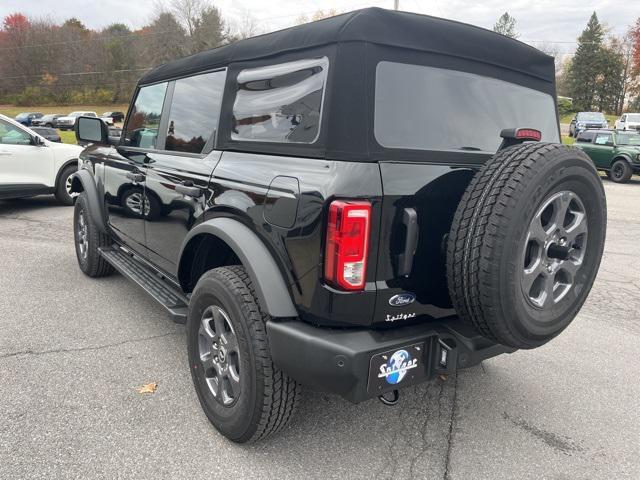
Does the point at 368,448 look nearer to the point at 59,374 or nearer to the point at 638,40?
the point at 59,374

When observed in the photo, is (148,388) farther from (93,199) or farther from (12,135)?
(12,135)

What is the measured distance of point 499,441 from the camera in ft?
8.18

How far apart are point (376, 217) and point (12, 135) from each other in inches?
310

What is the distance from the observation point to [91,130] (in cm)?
428

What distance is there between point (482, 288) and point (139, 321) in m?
2.92

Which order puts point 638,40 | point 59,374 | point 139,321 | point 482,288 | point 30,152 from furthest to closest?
1. point 638,40
2. point 30,152
3. point 139,321
4. point 59,374
5. point 482,288

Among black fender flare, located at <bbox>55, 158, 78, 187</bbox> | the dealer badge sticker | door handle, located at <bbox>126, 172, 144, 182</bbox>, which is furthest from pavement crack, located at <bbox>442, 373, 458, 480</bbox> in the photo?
black fender flare, located at <bbox>55, 158, 78, 187</bbox>

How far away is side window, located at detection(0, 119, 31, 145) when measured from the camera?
7.59 meters

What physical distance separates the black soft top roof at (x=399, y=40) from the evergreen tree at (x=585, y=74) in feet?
216

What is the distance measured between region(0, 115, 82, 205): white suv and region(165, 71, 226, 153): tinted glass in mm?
5642

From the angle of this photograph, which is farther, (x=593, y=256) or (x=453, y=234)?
(x=593, y=256)

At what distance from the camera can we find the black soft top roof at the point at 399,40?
2.03m

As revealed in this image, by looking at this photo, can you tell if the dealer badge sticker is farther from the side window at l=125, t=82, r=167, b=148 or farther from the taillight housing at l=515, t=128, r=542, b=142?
the side window at l=125, t=82, r=167, b=148

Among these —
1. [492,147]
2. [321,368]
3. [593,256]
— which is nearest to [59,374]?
[321,368]
